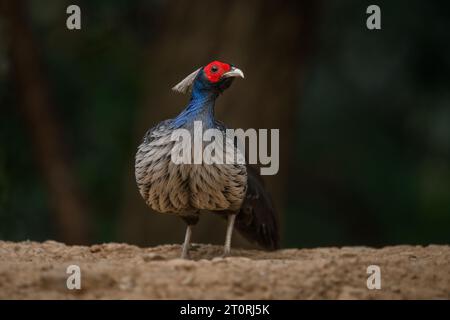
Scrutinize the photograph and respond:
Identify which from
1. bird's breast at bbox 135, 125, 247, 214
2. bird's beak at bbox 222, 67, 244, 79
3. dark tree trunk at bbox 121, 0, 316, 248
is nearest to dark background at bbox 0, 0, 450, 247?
dark tree trunk at bbox 121, 0, 316, 248

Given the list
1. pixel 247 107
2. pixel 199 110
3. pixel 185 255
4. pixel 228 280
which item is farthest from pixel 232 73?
pixel 247 107

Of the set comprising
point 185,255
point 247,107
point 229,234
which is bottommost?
point 185,255

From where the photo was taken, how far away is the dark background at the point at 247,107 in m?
11.6

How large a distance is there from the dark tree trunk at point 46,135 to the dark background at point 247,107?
0.07 ft

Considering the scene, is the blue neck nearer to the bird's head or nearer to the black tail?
the bird's head

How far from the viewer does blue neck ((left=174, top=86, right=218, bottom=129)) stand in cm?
717

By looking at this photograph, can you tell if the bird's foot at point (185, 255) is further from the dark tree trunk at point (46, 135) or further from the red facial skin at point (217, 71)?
the dark tree trunk at point (46, 135)

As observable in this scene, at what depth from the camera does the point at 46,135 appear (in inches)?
523

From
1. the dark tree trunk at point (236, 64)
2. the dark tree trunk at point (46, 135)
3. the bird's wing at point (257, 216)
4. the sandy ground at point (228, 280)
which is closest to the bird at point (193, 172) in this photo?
the bird's wing at point (257, 216)

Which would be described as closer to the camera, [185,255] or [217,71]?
[217,71]

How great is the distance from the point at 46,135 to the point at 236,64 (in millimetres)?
3568

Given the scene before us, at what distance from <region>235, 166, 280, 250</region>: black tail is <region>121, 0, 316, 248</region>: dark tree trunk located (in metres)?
3.09

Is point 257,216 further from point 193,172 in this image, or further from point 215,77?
point 215,77

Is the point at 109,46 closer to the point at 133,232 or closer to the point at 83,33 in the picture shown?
the point at 83,33
